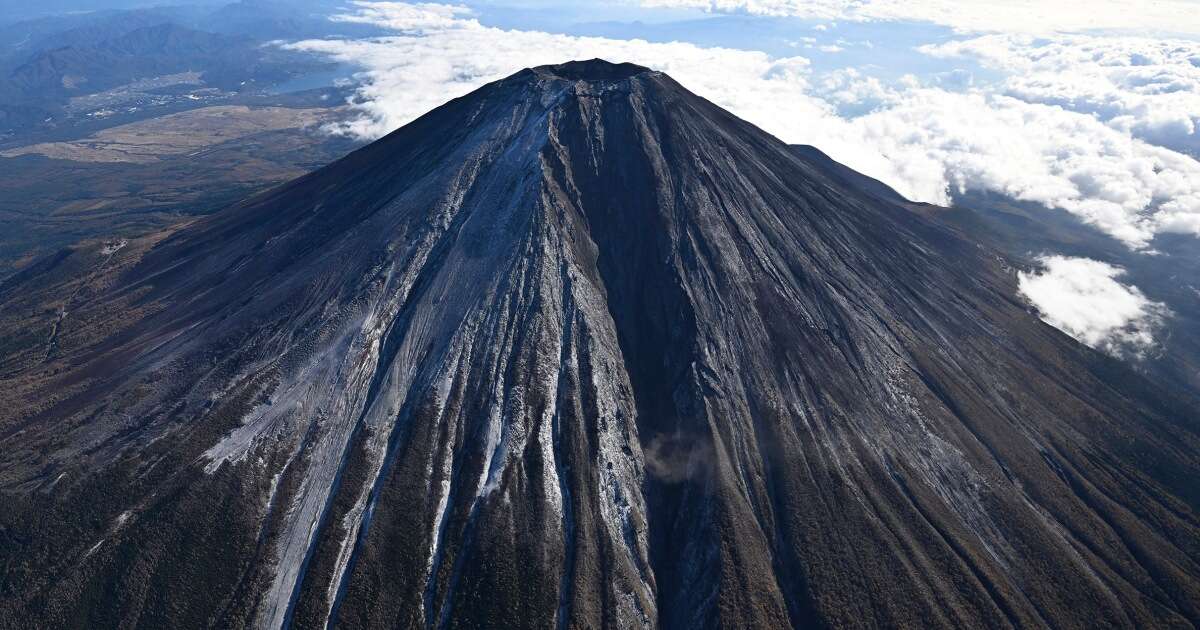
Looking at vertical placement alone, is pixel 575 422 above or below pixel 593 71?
below

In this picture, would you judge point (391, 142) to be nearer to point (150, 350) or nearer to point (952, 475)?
point (150, 350)

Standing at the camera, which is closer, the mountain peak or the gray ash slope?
the gray ash slope

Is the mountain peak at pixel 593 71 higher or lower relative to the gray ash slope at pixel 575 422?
higher

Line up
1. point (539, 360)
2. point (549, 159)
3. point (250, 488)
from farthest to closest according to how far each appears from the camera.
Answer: point (549, 159), point (539, 360), point (250, 488)

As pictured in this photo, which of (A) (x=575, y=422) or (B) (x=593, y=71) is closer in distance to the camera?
(A) (x=575, y=422)

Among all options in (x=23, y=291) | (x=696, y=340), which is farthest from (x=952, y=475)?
(x=23, y=291)

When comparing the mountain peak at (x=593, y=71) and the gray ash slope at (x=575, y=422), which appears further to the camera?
the mountain peak at (x=593, y=71)

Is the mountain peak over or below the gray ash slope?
over

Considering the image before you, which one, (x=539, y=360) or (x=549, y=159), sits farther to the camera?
(x=549, y=159)
